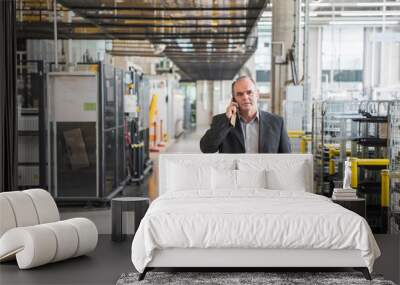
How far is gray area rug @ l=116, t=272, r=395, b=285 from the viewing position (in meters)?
5.04

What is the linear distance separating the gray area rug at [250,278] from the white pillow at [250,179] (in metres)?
1.24

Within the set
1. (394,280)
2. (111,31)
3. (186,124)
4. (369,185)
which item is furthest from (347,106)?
(186,124)

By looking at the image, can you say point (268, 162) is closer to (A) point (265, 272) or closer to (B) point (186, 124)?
(A) point (265, 272)

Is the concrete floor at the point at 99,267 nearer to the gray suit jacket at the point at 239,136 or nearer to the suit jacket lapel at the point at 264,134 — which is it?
the gray suit jacket at the point at 239,136

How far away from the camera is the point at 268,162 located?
6.59 m

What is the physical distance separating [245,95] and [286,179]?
0.93 metres

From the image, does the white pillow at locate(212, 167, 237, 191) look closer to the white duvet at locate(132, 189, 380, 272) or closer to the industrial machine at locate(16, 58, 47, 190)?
the white duvet at locate(132, 189, 380, 272)

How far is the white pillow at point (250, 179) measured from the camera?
21.0 ft

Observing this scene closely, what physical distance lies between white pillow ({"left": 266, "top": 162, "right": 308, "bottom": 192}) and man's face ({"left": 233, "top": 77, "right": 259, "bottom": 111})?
0.73m

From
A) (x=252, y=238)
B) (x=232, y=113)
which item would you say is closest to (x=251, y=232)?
(x=252, y=238)

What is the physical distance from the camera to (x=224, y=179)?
21.2 ft

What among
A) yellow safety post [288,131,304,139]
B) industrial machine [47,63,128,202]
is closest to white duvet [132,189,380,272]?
industrial machine [47,63,128,202]

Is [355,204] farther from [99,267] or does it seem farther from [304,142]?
[304,142]

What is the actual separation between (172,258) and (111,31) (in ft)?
34.6
